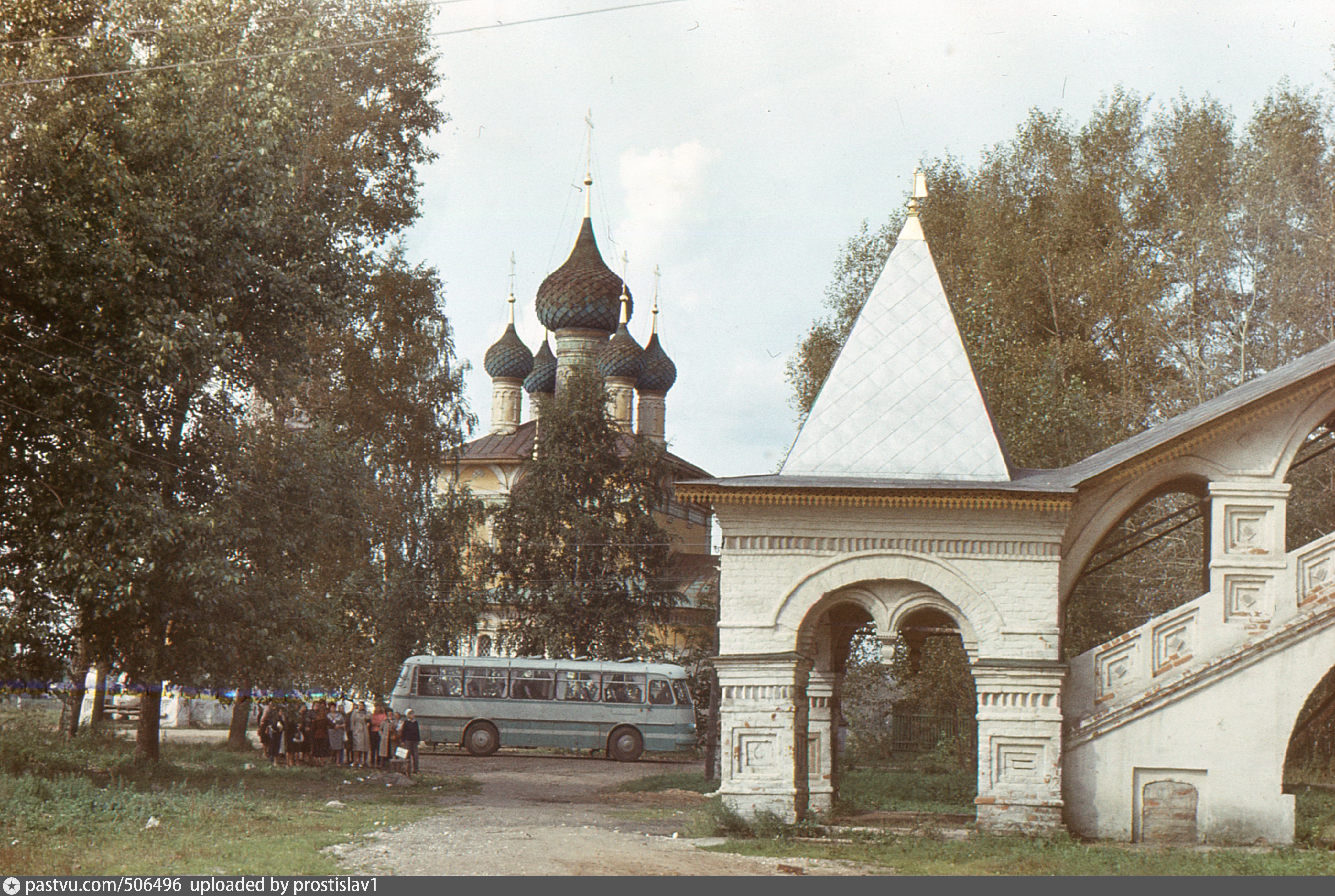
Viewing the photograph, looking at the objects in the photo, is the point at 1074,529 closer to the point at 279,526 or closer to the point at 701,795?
the point at 701,795

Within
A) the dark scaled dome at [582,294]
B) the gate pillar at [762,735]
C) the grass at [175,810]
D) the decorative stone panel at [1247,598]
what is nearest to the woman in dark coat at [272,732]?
the grass at [175,810]

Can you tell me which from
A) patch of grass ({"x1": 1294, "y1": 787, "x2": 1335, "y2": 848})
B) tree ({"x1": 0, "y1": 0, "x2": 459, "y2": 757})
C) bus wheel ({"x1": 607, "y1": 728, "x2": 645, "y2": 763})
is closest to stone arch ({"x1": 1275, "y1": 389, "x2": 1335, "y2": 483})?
patch of grass ({"x1": 1294, "y1": 787, "x2": 1335, "y2": 848})

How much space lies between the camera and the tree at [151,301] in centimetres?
1644

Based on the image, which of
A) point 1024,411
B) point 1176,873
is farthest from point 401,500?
point 1176,873

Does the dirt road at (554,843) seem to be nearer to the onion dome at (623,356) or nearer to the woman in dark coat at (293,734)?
the woman in dark coat at (293,734)

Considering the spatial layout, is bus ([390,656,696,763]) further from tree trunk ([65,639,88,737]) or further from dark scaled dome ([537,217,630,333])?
dark scaled dome ([537,217,630,333])

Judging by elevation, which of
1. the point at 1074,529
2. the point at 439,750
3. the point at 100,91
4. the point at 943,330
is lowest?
the point at 439,750

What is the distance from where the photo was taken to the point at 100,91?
1706 cm

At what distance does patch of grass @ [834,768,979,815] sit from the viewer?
17875 millimetres

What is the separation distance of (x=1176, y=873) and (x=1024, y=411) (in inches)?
601

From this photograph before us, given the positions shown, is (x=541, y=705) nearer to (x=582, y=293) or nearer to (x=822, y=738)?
(x=822, y=738)

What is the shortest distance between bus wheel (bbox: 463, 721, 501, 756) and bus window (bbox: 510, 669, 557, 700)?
847 millimetres

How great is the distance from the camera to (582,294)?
4503 cm

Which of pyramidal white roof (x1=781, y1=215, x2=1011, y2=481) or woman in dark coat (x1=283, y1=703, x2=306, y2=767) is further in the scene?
woman in dark coat (x1=283, y1=703, x2=306, y2=767)
